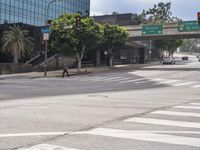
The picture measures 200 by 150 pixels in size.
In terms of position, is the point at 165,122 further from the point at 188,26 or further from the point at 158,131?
the point at 188,26

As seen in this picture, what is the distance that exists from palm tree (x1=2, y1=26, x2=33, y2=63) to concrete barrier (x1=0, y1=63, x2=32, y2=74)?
1.82 meters

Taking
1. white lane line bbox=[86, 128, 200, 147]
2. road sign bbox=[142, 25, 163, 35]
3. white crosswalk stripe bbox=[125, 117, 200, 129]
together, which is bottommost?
white crosswalk stripe bbox=[125, 117, 200, 129]

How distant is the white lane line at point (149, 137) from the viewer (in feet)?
28.3

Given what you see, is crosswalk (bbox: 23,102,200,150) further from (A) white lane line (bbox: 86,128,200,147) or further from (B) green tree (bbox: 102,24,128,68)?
(B) green tree (bbox: 102,24,128,68)

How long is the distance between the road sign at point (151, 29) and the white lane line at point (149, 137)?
181 ft

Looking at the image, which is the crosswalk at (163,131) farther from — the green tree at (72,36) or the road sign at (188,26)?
the road sign at (188,26)

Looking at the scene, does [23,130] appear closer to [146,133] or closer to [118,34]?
[146,133]

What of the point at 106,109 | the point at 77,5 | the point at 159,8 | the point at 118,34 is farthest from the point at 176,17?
the point at 106,109

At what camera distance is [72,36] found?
2007 inches

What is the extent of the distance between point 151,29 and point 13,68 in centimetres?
2330

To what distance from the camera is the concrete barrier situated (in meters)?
51.9

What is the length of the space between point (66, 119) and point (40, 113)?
5.34 feet

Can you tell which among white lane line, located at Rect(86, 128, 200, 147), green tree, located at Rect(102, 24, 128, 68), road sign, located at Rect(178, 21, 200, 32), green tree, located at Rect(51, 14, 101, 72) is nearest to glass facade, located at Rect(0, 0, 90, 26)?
green tree, located at Rect(102, 24, 128, 68)

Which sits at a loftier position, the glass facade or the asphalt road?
the glass facade
